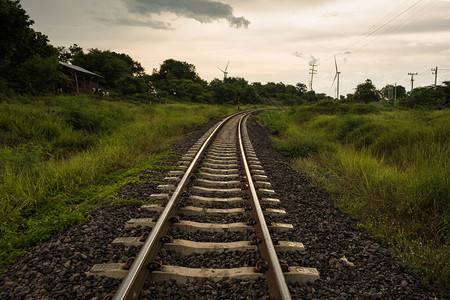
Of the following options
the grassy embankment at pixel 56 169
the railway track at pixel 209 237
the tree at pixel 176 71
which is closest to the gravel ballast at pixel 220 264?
the railway track at pixel 209 237

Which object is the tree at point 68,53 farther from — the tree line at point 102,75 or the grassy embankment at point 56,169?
the grassy embankment at point 56,169

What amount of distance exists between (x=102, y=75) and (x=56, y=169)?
47876mm

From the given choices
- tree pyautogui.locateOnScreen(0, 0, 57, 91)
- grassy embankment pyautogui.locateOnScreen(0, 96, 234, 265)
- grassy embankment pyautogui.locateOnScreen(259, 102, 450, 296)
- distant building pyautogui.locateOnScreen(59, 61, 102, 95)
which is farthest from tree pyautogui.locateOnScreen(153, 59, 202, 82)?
grassy embankment pyautogui.locateOnScreen(259, 102, 450, 296)

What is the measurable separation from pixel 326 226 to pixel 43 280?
319 cm

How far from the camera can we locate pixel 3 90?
664 inches

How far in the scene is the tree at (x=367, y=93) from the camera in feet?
179

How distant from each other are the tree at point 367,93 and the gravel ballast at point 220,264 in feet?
197

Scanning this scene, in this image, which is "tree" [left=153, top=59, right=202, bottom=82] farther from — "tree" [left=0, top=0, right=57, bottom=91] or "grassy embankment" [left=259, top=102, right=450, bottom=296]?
"grassy embankment" [left=259, top=102, right=450, bottom=296]

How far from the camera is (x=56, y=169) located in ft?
15.0

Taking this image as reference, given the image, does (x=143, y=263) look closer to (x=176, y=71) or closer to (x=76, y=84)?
(x=76, y=84)

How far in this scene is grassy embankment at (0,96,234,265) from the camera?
2.94 meters

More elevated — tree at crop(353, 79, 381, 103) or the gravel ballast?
tree at crop(353, 79, 381, 103)

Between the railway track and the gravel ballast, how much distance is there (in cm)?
6

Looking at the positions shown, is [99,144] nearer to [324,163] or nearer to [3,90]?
[324,163]
